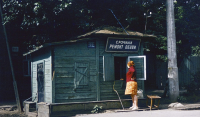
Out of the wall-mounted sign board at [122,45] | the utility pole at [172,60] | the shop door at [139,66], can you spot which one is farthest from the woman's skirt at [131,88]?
the utility pole at [172,60]

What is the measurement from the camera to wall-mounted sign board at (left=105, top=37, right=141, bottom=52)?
37.9 feet

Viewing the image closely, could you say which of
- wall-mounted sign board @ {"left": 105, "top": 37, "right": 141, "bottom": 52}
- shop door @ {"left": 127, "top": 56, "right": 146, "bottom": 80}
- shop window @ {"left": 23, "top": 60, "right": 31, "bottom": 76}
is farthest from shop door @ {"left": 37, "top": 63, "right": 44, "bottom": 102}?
shop window @ {"left": 23, "top": 60, "right": 31, "bottom": 76}

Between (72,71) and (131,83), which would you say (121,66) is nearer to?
(131,83)

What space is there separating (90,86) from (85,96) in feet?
1.56

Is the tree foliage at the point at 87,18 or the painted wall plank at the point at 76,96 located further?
the tree foliage at the point at 87,18

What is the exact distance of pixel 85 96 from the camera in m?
11.0

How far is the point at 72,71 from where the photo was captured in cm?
1088

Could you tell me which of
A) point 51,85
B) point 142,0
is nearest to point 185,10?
point 142,0

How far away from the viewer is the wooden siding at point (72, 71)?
1064 centimetres

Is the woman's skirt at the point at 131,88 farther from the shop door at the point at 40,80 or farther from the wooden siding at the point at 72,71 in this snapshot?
the shop door at the point at 40,80

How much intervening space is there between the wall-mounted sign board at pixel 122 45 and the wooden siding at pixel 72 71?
80 cm

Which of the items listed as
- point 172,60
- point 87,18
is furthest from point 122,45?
point 87,18

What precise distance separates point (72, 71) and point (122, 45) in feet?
8.58

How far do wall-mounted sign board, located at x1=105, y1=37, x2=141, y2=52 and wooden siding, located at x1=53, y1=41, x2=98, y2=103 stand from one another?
80cm
